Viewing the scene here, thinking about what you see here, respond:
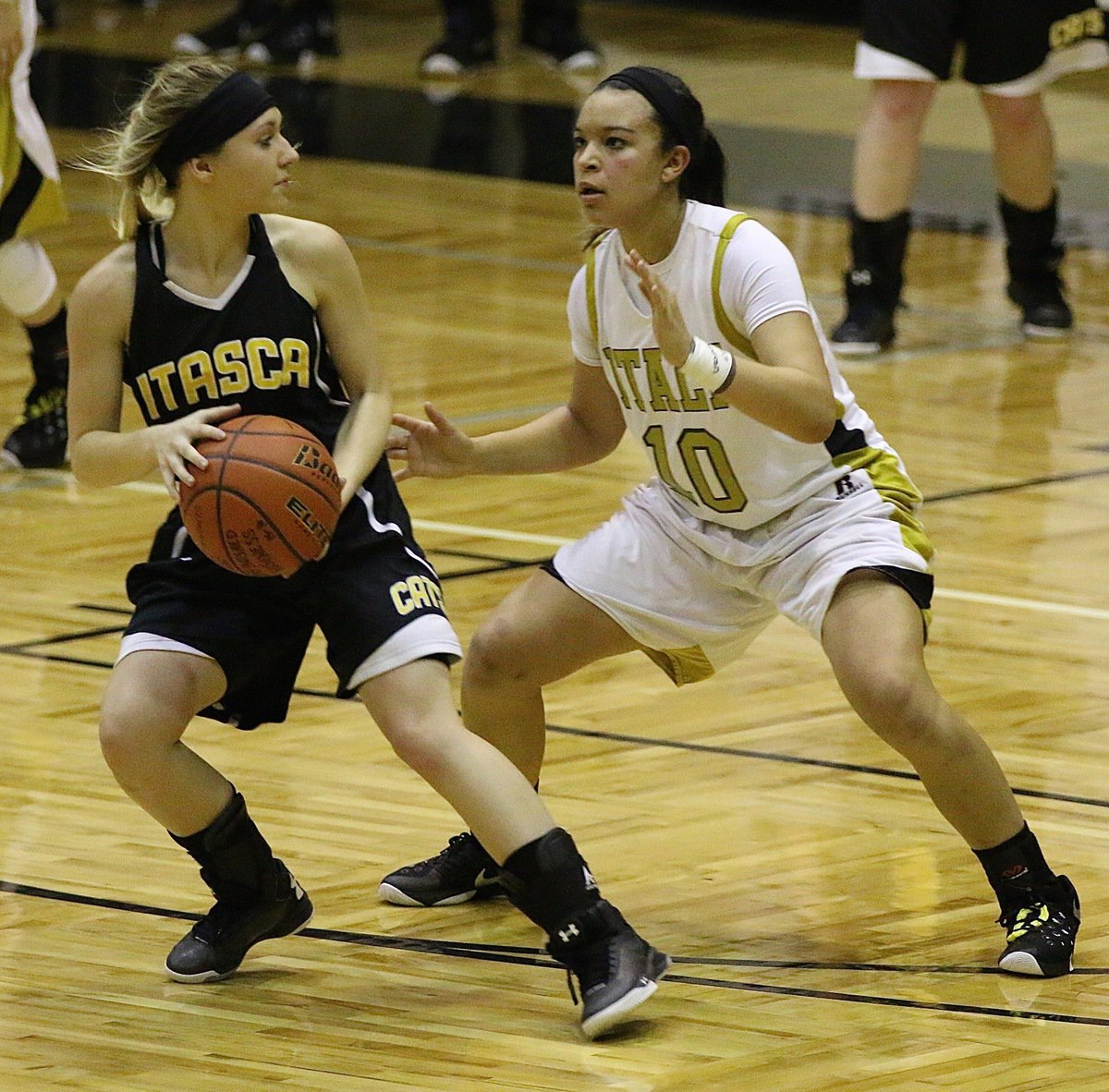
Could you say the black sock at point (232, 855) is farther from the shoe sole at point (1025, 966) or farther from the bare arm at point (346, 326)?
the shoe sole at point (1025, 966)

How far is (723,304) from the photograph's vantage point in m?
3.32

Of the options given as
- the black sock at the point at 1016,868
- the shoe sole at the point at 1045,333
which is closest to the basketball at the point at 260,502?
the black sock at the point at 1016,868

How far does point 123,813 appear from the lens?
3.82 metres

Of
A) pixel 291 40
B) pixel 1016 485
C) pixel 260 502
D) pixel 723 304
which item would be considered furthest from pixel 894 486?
pixel 291 40

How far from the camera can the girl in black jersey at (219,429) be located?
3156 millimetres

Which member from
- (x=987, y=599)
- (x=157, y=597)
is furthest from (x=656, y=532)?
(x=987, y=599)

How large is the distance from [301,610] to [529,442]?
0.50 m

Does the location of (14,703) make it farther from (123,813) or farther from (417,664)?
(417,664)

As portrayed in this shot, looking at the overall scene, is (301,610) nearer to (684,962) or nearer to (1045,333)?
(684,962)

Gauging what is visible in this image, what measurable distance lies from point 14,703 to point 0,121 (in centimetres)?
187

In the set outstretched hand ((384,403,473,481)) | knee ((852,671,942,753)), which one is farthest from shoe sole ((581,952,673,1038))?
outstretched hand ((384,403,473,481))

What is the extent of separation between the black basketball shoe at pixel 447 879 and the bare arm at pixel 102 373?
70 cm

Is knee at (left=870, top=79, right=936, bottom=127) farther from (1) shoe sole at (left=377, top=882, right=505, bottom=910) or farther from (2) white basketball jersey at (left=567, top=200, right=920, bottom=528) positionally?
(1) shoe sole at (left=377, top=882, right=505, bottom=910)

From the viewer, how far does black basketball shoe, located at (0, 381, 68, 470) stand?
598cm
